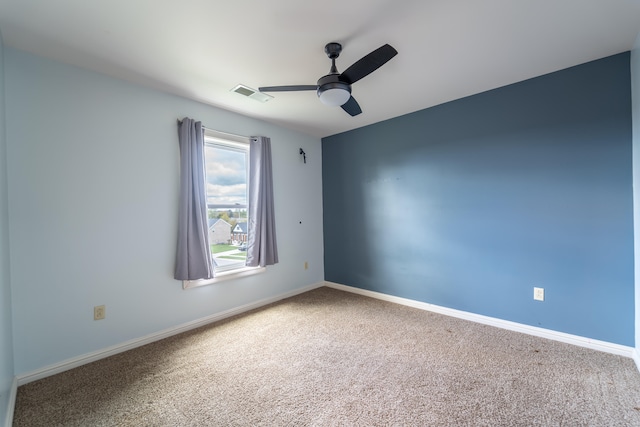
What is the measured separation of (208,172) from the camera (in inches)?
125

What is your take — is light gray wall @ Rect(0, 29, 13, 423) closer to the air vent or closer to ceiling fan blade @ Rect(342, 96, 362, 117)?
the air vent

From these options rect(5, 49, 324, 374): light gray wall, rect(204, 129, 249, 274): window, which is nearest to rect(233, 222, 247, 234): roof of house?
rect(204, 129, 249, 274): window

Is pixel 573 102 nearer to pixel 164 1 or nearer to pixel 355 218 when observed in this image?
pixel 355 218

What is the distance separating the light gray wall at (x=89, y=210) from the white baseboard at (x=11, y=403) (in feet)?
0.39

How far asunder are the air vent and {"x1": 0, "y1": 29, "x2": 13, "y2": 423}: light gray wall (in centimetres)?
160

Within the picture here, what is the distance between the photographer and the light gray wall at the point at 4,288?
1.54 m

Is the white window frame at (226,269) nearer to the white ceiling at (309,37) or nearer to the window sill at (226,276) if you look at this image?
the window sill at (226,276)

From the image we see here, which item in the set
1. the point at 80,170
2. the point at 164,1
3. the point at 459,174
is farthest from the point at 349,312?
the point at 164,1

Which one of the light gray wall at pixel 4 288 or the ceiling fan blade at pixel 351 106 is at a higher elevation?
the ceiling fan blade at pixel 351 106

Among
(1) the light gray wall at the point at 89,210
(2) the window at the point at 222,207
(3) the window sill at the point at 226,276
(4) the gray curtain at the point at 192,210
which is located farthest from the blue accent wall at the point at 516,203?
(1) the light gray wall at the point at 89,210

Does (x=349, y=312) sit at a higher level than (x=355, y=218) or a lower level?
lower

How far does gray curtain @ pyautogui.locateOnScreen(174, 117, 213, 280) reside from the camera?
108 inches

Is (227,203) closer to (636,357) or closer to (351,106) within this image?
(351,106)

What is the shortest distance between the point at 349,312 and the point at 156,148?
2.77m
